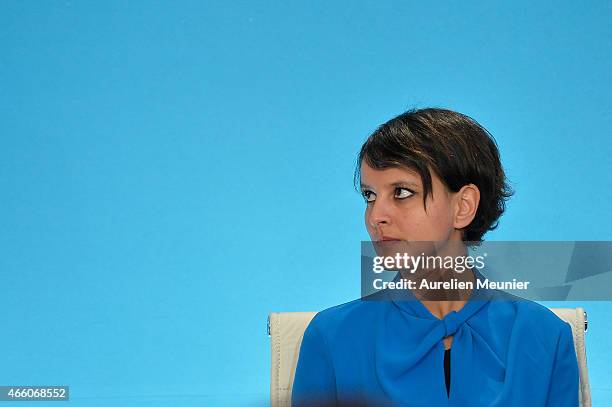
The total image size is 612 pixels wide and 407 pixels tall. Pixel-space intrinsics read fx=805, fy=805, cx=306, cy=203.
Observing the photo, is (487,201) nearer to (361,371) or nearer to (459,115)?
(459,115)

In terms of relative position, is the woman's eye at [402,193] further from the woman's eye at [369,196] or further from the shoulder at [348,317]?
the shoulder at [348,317]

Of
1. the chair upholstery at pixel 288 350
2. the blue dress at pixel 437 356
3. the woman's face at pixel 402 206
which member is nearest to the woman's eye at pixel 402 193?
the woman's face at pixel 402 206

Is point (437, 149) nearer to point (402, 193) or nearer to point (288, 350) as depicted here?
point (402, 193)

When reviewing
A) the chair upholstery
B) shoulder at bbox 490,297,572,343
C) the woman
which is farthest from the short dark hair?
the chair upholstery

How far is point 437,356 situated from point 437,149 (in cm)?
22

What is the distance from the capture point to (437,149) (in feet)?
2.70

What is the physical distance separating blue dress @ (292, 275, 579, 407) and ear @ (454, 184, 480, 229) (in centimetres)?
9

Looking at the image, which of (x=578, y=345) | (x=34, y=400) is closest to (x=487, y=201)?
(x=578, y=345)

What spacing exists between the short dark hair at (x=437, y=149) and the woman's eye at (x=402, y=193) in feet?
0.05

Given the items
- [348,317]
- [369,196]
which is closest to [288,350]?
[348,317]

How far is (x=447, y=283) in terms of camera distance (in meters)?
0.90

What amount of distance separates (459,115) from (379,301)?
224mm

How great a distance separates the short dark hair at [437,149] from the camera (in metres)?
0.82

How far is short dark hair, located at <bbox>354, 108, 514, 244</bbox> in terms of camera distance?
824 mm
